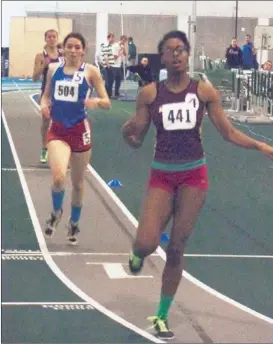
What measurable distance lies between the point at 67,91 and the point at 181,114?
329 cm

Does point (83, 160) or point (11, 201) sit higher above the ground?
point (83, 160)

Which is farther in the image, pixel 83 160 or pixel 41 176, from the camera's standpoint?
pixel 41 176

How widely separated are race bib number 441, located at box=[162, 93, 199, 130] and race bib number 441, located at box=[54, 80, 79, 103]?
127 inches

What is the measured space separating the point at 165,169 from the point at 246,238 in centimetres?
396

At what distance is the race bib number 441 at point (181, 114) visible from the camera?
288 inches

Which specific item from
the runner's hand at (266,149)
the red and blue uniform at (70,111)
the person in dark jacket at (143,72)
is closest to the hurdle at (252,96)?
the person in dark jacket at (143,72)

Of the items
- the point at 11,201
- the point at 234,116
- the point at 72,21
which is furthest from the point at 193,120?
the point at 72,21

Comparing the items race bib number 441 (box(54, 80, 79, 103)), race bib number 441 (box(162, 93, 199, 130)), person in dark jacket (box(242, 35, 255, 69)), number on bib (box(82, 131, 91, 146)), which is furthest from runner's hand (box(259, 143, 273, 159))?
person in dark jacket (box(242, 35, 255, 69))

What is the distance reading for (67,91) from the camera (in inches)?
411

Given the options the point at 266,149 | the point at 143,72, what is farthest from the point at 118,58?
the point at 266,149

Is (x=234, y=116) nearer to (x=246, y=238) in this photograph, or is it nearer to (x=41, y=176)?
(x=41, y=176)

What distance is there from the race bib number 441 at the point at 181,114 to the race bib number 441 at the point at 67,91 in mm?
3214

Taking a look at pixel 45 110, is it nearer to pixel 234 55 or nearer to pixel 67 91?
pixel 67 91

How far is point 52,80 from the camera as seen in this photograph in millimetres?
10625
